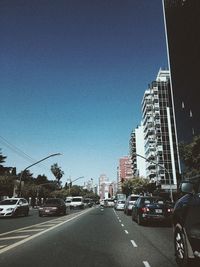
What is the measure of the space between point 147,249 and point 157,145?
89.8 m

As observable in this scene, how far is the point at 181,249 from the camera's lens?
22.4 feet

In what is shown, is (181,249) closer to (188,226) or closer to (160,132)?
(188,226)

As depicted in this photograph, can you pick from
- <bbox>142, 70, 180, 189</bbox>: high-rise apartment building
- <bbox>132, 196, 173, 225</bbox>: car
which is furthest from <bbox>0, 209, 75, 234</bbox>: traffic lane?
<bbox>142, 70, 180, 189</bbox>: high-rise apartment building

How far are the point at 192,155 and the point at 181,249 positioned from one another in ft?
77.3

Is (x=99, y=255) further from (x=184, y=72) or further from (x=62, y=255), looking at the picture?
(x=184, y=72)

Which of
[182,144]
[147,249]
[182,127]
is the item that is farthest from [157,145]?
[147,249]

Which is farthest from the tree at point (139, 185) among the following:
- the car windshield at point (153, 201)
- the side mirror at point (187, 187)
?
the side mirror at point (187, 187)

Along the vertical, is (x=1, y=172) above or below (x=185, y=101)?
below

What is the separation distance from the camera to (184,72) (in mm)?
63594

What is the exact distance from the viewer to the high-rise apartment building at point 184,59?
57.1 metres

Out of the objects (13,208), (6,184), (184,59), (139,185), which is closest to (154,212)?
(13,208)

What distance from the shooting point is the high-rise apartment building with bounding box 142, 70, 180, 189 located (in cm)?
9612

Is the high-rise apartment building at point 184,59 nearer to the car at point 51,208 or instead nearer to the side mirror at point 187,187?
the car at point 51,208

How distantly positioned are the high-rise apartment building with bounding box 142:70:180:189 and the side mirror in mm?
87880
